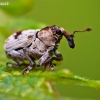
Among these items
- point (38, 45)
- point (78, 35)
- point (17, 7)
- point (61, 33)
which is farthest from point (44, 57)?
point (78, 35)

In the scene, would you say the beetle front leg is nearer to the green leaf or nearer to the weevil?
the weevil

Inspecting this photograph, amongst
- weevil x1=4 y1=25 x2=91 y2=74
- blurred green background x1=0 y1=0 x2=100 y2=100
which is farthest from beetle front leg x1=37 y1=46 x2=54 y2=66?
blurred green background x1=0 y1=0 x2=100 y2=100

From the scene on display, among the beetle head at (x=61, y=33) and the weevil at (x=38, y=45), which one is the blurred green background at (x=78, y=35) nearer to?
the weevil at (x=38, y=45)

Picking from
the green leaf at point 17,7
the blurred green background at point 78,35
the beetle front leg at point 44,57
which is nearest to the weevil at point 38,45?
the beetle front leg at point 44,57

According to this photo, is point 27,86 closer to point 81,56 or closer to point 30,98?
point 30,98

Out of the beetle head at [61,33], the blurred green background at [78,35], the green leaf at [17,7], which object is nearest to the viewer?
the beetle head at [61,33]

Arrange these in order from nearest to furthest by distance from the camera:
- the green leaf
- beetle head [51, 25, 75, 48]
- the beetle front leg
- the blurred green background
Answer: the beetle front leg → beetle head [51, 25, 75, 48] → the green leaf → the blurred green background
